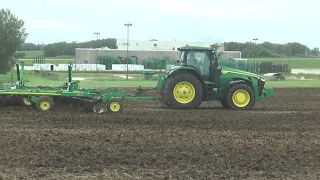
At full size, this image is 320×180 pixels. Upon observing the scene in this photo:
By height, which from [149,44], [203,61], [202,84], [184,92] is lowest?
[184,92]

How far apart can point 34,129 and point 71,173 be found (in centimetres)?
409

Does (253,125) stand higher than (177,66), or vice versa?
(177,66)

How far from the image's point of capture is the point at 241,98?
50.4 ft

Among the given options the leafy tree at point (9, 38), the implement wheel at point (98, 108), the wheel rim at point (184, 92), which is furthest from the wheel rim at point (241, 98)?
the leafy tree at point (9, 38)

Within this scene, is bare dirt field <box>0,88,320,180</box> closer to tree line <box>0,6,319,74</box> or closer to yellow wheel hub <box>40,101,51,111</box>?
yellow wheel hub <box>40,101,51,111</box>

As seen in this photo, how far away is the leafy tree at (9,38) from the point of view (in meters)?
56.3

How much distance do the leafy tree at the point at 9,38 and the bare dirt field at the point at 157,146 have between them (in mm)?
45880

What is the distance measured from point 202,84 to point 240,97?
1376 mm

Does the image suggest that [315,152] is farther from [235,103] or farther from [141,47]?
[141,47]

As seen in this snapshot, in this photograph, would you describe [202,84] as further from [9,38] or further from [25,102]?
[9,38]

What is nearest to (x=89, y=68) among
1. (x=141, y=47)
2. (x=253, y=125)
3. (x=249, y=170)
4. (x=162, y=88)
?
(x=141, y=47)

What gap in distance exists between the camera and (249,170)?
6.81 metres

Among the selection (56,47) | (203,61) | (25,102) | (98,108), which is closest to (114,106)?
(98,108)

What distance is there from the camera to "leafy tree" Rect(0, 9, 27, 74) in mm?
56312
